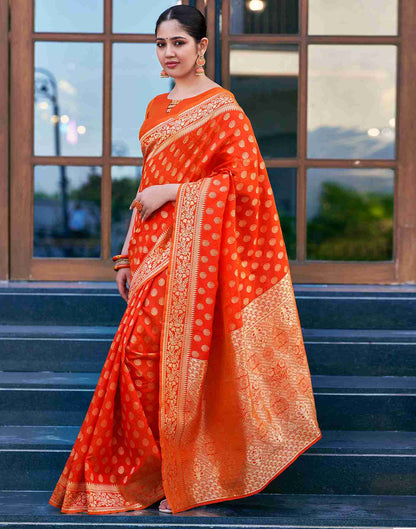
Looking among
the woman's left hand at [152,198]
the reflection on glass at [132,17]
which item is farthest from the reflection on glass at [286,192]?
the woman's left hand at [152,198]

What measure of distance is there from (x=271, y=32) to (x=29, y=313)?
5.72 feet

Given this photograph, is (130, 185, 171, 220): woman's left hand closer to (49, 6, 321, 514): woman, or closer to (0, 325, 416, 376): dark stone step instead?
(49, 6, 321, 514): woman

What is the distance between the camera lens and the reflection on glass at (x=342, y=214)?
346 centimetres

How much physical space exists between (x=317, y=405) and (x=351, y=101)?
1.64m

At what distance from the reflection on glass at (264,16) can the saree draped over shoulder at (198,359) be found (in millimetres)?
1474

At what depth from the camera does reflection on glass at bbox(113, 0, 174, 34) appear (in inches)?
136

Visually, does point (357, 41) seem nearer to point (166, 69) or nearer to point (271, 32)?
point (271, 32)

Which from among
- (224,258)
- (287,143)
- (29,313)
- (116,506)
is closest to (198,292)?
(224,258)

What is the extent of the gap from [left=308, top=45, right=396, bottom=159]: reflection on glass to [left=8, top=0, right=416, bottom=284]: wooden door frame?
0.04 m

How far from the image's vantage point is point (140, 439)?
194 centimetres

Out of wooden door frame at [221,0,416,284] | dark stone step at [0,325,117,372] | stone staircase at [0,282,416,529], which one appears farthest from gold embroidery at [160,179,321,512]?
wooden door frame at [221,0,416,284]

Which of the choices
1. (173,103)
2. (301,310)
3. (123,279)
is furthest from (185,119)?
(301,310)

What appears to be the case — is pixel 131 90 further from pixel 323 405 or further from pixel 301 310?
pixel 323 405

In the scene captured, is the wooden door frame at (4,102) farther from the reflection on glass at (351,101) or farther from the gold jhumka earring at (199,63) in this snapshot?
the gold jhumka earring at (199,63)
